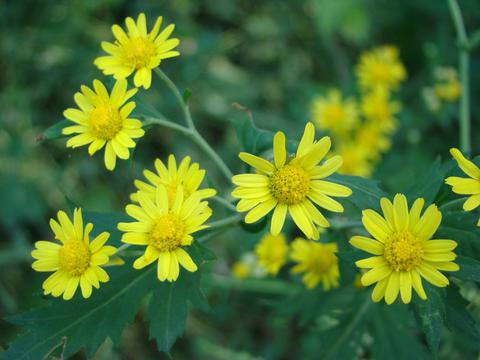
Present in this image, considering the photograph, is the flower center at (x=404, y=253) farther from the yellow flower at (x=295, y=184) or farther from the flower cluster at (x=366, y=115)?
the flower cluster at (x=366, y=115)

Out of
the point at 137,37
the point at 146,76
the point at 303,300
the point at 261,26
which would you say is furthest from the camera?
the point at 261,26

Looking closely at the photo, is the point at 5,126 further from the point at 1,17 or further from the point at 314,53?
the point at 314,53

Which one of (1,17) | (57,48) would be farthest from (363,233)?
(1,17)

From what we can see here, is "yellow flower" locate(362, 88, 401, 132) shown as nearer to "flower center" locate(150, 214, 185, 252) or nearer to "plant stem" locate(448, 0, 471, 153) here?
"plant stem" locate(448, 0, 471, 153)

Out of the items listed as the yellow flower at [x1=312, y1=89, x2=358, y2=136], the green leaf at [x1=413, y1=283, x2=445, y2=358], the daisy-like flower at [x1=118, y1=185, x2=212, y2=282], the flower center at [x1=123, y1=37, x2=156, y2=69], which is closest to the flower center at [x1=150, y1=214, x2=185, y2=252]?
the daisy-like flower at [x1=118, y1=185, x2=212, y2=282]

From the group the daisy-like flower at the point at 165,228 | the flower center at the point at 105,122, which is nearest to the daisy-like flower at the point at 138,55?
the flower center at the point at 105,122

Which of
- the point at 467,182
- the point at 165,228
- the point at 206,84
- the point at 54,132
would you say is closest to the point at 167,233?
the point at 165,228
